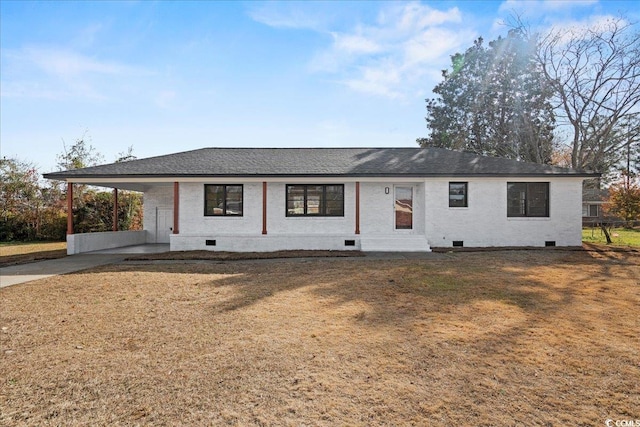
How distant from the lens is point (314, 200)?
13891mm

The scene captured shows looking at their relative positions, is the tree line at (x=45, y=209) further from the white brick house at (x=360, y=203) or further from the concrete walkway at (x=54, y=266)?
the concrete walkway at (x=54, y=266)

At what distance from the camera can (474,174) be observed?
42.6ft

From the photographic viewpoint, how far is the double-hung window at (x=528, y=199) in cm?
1348

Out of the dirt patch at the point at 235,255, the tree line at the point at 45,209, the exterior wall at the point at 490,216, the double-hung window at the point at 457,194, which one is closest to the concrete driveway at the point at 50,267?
the dirt patch at the point at 235,255

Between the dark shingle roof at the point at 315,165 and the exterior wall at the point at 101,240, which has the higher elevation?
the dark shingle roof at the point at 315,165

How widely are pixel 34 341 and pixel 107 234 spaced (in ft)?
38.6

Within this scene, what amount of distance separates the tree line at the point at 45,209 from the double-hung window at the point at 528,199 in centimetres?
1961

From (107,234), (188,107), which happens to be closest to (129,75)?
(188,107)

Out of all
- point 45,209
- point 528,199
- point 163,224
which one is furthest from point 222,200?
point 45,209

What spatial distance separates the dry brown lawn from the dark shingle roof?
20.5 ft

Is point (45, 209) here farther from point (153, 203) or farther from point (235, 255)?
point (235, 255)

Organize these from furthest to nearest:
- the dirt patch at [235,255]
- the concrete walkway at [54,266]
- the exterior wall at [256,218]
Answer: the exterior wall at [256,218], the dirt patch at [235,255], the concrete walkway at [54,266]

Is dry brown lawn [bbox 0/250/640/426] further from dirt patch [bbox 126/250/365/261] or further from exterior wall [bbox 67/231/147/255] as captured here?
exterior wall [bbox 67/231/147/255]

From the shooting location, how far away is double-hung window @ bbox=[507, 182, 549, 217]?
13.5m
